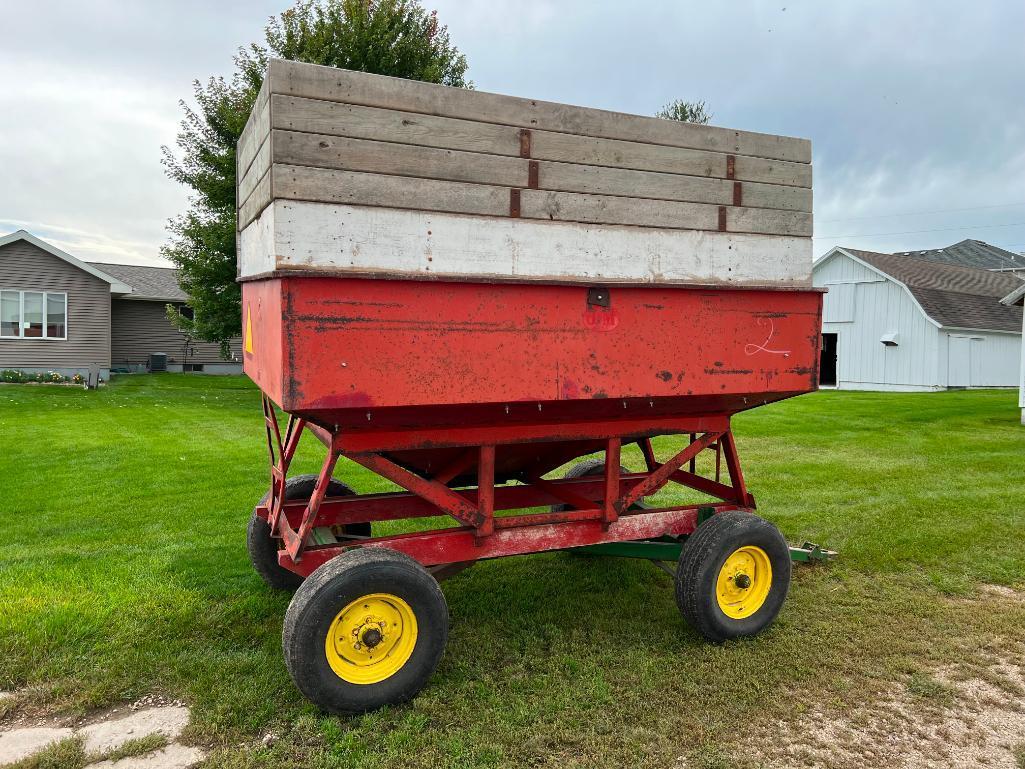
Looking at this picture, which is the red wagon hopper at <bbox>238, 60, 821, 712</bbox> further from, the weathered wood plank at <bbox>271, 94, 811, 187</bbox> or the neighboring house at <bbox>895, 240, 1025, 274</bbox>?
the neighboring house at <bbox>895, 240, 1025, 274</bbox>

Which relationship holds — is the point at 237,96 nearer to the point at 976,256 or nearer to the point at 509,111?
the point at 509,111

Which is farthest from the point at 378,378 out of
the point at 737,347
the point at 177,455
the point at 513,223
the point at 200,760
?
the point at 177,455

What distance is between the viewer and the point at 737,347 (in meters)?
4.04

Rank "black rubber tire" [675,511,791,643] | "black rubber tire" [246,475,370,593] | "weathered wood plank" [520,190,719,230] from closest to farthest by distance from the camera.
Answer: "weathered wood plank" [520,190,719,230] → "black rubber tire" [675,511,791,643] → "black rubber tire" [246,475,370,593]

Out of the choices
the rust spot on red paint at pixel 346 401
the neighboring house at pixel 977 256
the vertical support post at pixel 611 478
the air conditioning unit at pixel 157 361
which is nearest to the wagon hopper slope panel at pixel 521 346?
the rust spot on red paint at pixel 346 401

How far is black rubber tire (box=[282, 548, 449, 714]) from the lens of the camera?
10.5ft

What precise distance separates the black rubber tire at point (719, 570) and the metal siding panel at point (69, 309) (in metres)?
22.4

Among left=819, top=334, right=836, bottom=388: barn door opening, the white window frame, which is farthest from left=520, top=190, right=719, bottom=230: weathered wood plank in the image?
left=819, top=334, right=836, bottom=388: barn door opening

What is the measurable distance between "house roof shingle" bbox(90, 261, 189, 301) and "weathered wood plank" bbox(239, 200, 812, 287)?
24641 mm

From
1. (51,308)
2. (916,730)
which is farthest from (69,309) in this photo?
(916,730)

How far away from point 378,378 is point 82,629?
7.98ft

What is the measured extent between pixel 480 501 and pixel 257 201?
191cm

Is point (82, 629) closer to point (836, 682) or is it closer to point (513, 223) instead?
point (513, 223)

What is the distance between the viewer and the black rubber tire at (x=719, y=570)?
399 centimetres
